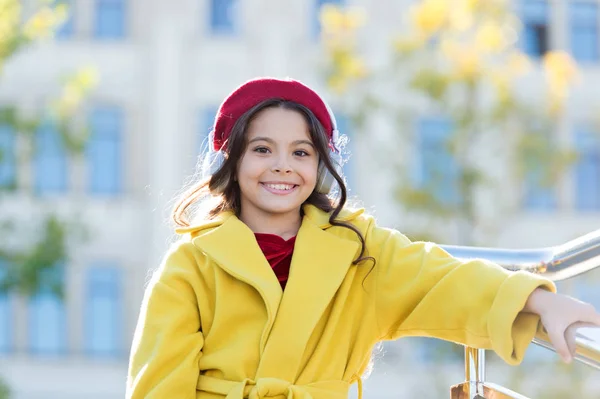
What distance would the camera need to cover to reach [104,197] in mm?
13945

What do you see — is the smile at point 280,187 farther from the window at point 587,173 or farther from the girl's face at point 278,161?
the window at point 587,173

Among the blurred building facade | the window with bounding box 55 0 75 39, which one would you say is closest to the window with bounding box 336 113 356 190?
the blurred building facade

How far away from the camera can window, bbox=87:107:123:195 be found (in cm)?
1385

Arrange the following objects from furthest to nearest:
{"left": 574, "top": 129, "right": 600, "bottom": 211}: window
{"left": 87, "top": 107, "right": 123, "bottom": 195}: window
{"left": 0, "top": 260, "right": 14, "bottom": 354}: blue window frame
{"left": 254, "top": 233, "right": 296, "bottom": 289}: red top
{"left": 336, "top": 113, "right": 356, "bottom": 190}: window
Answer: {"left": 574, "top": 129, "right": 600, "bottom": 211}: window < {"left": 87, "top": 107, "right": 123, "bottom": 195}: window < {"left": 0, "top": 260, "right": 14, "bottom": 354}: blue window frame < {"left": 336, "top": 113, "right": 356, "bottom": 190}: window < {"left": 254, "top": 233, "right": 296, "bottom": 289}: red top

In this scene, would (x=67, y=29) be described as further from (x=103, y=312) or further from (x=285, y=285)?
(x=285, y=285)

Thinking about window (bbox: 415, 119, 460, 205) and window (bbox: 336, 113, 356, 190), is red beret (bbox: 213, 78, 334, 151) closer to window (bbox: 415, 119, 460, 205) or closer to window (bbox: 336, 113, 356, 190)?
window (bbox: 415, 119, 460, 205)

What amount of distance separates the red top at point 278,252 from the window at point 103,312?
11.6 meters

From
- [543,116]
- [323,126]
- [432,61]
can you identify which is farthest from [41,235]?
[323,126]

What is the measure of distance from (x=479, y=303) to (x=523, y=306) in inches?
5.0

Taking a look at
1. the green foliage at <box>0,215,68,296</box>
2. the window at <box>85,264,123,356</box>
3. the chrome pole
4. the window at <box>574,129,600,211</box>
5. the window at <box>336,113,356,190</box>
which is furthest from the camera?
the window at <box>574,129,600,211</box>

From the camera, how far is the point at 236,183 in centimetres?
246

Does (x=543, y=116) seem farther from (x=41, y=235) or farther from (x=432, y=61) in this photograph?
(x=41, y=235)

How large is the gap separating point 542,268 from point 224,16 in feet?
41.1

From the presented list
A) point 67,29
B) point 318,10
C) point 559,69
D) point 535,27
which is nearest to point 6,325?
point 67,29
